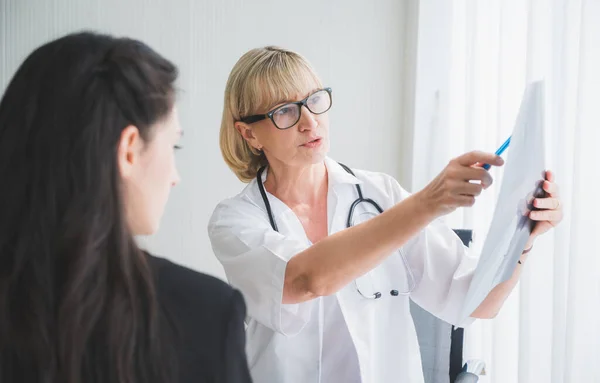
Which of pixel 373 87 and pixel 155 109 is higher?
pixel 373 87

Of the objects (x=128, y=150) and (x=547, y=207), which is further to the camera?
(x=547, y=207)

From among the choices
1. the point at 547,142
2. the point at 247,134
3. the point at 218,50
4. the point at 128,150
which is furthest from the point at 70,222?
the point at 218,50

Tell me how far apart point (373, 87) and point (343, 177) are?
4.26 ft

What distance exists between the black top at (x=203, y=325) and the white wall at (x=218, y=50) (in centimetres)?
198

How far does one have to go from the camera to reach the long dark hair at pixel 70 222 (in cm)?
73

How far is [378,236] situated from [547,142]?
817mm

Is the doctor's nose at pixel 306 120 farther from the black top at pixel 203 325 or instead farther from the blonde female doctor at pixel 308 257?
the black top at pixel 203 325

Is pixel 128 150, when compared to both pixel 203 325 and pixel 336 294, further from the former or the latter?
pixel 336 294

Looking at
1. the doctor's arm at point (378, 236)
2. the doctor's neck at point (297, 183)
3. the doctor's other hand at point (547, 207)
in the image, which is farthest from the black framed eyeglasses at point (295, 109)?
the doctor's other hand at point (547, 207)

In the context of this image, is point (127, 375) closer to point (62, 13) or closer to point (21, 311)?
point (21, 311)

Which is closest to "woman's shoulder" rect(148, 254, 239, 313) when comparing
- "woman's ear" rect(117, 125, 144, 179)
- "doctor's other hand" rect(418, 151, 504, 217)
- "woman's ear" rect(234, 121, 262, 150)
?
"woman's ear" rect(117, 125, 144, 179)

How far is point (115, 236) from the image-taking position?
76 centimetres

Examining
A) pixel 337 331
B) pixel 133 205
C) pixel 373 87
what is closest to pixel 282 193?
pixel 337 331

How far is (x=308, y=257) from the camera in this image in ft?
4.33
